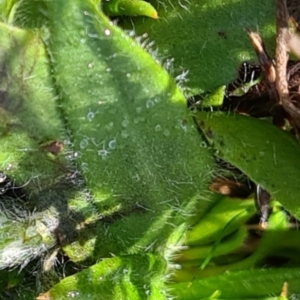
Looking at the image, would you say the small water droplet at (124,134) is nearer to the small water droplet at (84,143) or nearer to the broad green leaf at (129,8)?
the small water droplet at (84,143)

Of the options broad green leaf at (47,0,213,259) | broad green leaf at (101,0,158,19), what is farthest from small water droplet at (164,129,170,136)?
broad green leaf at (101,0,158,19)

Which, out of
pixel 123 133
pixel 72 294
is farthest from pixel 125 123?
pixel 72 294

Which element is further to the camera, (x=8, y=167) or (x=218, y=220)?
(x=218, y=220)

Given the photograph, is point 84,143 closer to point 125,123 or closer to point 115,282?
point 125,123

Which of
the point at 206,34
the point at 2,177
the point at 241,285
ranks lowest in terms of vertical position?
the point at 241,285

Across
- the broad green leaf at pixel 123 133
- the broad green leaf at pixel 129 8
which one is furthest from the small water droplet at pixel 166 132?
the broad green leaf at pixel 129 8
